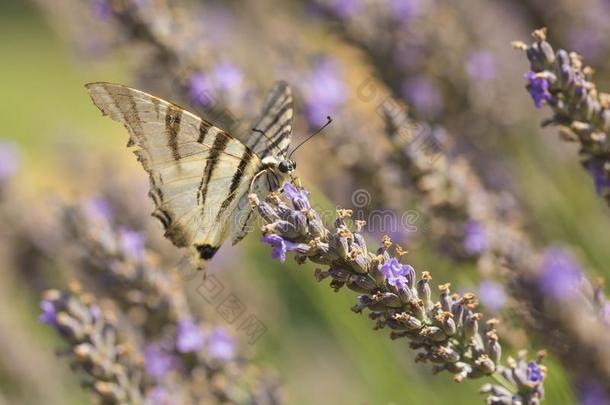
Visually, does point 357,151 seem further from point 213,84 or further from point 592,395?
point 592,395

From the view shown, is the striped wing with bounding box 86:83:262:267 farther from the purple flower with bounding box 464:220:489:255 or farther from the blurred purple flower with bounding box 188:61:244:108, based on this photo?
the purple flower with bounding box 464:220:489:255

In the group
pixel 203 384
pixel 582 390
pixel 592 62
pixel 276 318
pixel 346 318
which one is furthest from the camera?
pixel 276 318

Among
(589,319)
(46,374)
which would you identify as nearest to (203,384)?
(589,319)

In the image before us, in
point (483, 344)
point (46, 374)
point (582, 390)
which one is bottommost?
point (582, 390)

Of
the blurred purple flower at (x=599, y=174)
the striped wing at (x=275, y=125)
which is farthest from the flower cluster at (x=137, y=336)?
the blurred purple flower at (x=599, y=174)

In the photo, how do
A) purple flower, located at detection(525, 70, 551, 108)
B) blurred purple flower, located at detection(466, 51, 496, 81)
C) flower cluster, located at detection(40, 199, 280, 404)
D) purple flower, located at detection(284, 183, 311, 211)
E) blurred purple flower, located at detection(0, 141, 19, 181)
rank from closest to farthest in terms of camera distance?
purple flower, located at detection(284, 183, 311, 211), purple flower, located at detection(525, 70, 551, 108), flower cluster, located at detection(40, 199, 280, 404), blurred purple flower, located at detection(466, 51, 496, 81), blurred purple flower, located at detection(0, 141, 19, 181)

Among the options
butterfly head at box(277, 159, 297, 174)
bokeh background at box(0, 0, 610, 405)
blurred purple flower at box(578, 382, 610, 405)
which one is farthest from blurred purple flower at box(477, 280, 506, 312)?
butterfly head at box(277, 159, 297, 174)

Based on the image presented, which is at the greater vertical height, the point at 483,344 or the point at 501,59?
the point at 501,59

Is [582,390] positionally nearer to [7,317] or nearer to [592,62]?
[592,62]
